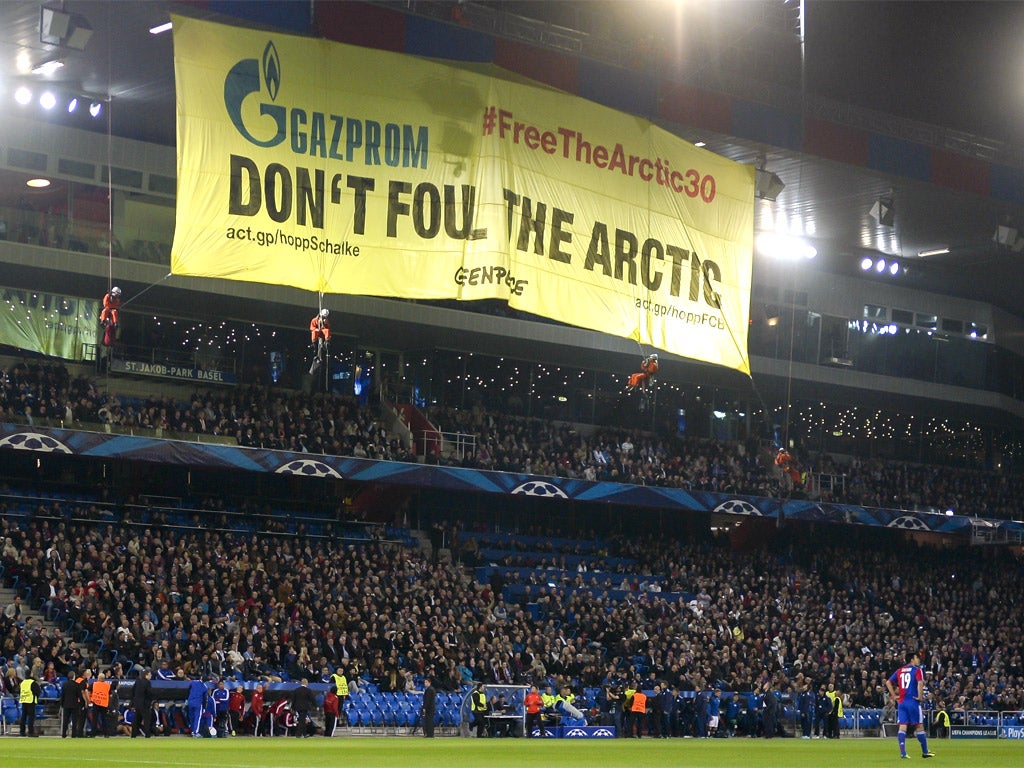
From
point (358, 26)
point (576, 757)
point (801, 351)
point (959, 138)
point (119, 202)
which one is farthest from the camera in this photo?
point (801, 351)

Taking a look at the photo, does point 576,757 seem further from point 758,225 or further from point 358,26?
point 758,225

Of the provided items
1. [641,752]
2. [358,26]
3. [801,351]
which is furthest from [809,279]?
[641,752]

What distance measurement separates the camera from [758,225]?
45.2 m

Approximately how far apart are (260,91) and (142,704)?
54.7ft

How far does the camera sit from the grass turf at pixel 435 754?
1847 cm

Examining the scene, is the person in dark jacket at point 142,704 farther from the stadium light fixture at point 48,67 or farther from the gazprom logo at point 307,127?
the gazprom logo at point 307,127

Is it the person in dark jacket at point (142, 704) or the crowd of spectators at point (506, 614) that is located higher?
the crowd of spectators at point (506, 614)

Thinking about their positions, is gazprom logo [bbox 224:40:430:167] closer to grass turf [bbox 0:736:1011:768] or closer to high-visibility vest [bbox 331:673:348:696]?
grass turf [bbox 0:736:1011:768]

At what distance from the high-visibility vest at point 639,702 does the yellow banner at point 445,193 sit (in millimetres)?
16896

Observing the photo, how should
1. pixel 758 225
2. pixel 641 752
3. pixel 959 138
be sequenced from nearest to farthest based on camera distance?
pixel 641 752
pixel 959 138
pixel 758 225

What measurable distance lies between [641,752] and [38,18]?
18.9 metres

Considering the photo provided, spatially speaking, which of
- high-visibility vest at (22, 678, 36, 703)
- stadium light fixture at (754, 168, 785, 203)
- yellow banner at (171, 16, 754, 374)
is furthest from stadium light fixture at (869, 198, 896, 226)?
high-visibility vest at (22, 678, 36, 703)

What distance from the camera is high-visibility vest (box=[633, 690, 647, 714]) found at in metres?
35.3

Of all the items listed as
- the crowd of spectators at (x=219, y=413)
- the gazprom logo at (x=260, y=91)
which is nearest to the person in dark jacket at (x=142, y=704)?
the crowd of spectators at (x=219, y=413)
